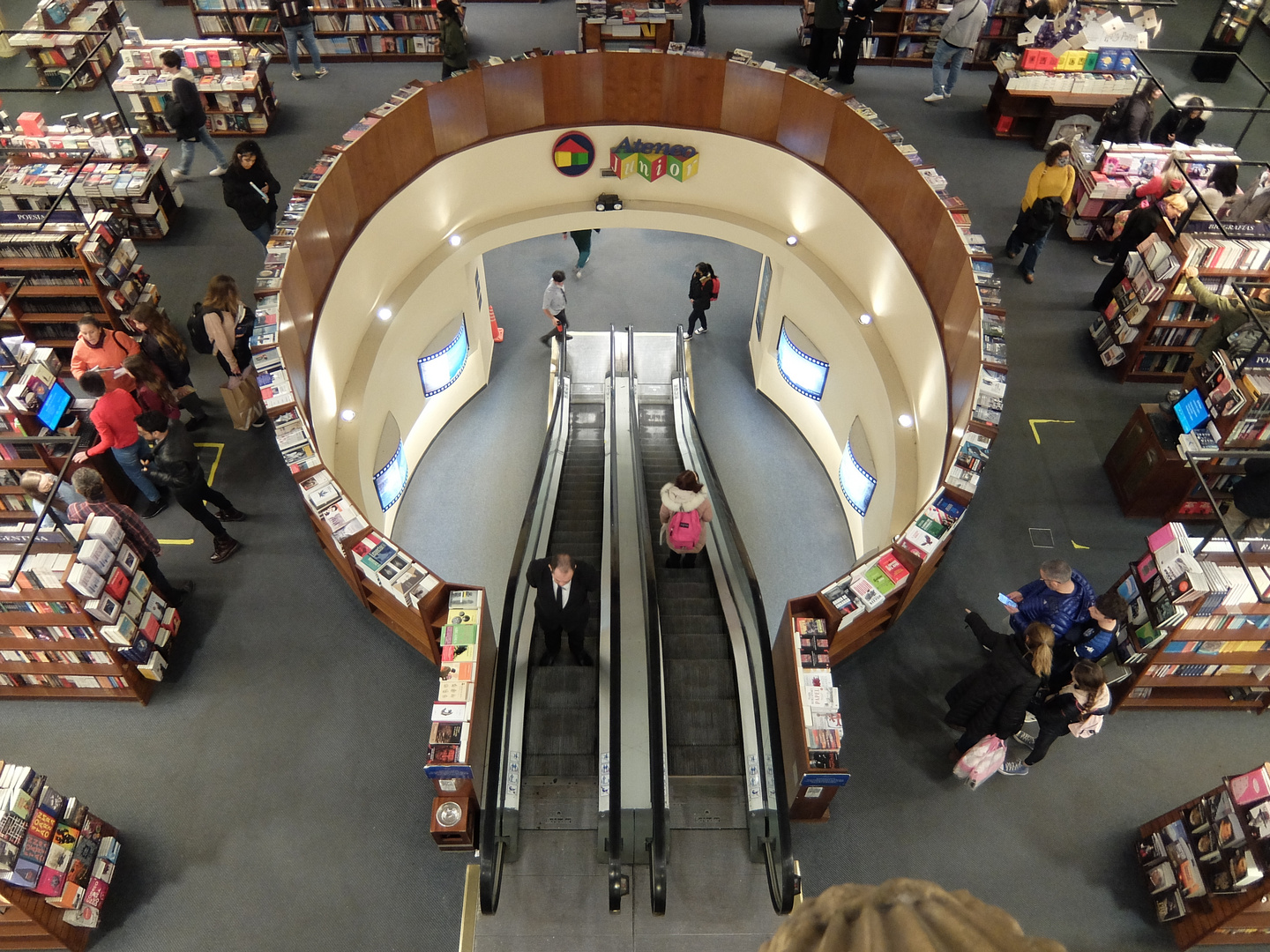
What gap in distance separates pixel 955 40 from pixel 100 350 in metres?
10.7

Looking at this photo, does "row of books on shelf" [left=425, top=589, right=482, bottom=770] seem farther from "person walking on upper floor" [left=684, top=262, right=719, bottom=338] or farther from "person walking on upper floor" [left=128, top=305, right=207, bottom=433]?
"person walking on upper floor" [left=684, top=262, right=719, bottom=338]

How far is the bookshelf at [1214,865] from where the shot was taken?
5.04m

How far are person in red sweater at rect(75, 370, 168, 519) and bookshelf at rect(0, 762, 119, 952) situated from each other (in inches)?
110

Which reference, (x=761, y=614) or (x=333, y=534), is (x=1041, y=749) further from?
(x=333, y=534)

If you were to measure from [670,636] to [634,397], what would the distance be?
16.0ft

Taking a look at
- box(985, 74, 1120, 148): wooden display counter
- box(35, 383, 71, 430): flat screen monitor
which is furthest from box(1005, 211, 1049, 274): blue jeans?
box(35, 383, 71, 430): flat screen monitor

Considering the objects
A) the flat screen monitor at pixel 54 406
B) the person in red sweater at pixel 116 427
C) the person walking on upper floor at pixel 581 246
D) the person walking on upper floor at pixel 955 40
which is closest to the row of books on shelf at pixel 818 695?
the person in red sweater at pixel 116 427

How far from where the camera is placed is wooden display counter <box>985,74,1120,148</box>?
11258mm

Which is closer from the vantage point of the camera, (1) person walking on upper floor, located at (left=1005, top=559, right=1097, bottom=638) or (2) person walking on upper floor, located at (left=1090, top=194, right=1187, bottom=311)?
(1) person walking on upper floor, located at (left=1005, top=559, right=1097, bottom=638)

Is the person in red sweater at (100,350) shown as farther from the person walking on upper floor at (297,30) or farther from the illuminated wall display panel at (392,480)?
the person walking on upper floor at (297,30)

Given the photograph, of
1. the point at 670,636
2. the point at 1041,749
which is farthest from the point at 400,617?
the point at 1041,749

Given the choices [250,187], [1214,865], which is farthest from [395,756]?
[250,187]

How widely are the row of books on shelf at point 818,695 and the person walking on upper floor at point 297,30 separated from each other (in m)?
11.0

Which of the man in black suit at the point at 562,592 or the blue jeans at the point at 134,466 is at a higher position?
the man in black suit at the point at 562,592
